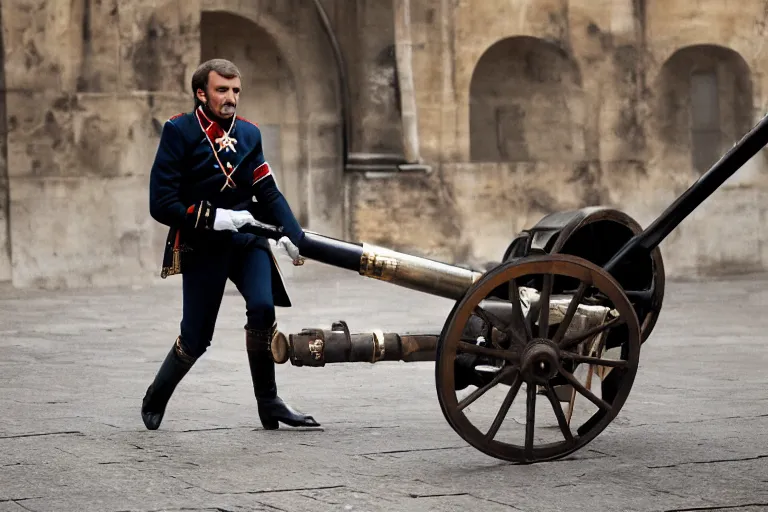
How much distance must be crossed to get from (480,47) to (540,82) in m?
1.24

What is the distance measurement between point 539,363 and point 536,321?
290 millimetres

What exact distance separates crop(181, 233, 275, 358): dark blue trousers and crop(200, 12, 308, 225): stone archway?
976 centimetres

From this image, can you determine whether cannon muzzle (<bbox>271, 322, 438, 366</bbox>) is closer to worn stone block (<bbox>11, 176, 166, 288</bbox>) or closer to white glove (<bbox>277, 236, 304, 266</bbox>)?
white glove (<bbox>277, 236, 304, 266</bbox>)

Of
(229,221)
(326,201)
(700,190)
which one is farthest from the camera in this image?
(326,201)

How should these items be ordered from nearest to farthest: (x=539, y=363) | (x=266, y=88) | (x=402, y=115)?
(x=539, y=363)
(x=402, y=115)
(x=266, y=88)

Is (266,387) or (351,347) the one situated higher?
(351,347)

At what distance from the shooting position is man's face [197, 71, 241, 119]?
5938 mm

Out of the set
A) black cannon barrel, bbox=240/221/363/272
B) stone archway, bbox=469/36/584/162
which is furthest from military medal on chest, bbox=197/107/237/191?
stone archway, bbox=469/36/584/162

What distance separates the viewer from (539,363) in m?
5.16

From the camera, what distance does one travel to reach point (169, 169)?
5840mm

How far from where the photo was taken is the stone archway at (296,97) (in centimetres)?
1564

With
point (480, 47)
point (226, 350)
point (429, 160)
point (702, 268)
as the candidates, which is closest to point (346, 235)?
point (429, 160)

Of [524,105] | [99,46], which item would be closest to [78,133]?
[99,46]

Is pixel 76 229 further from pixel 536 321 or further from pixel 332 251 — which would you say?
pixel 536 321
